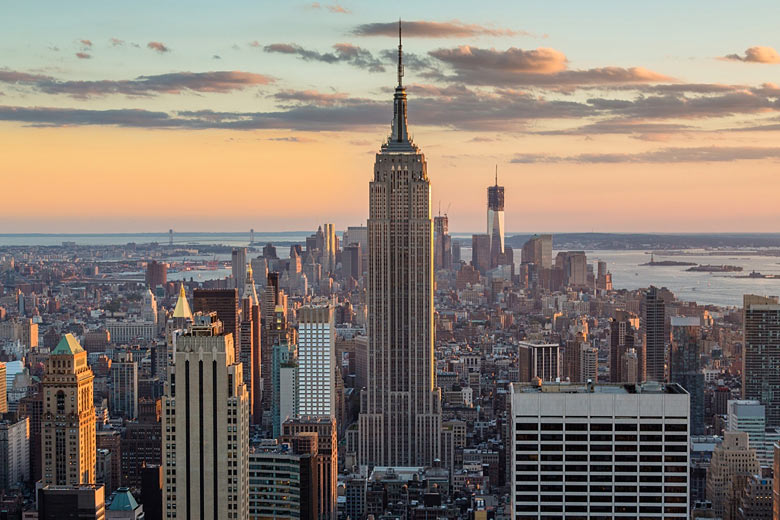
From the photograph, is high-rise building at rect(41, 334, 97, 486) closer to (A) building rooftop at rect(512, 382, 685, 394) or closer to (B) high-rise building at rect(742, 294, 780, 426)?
(A) building rooftop at rect(512, 382, 685, 394)

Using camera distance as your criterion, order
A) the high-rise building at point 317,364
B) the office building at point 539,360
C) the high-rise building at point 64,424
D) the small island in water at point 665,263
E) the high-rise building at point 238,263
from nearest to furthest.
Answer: the high-rise building at point 64,424 < the small island in water at point 665,263 < the high-rise building at point 317,364 < the office building at point 539,360 < the high-rise building at point 238,263

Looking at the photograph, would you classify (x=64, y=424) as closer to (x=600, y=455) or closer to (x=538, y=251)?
(x=600, y=455)

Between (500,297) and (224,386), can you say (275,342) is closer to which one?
(500,297)

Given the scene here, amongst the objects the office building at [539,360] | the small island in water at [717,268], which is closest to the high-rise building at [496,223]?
the office building at [539,360]

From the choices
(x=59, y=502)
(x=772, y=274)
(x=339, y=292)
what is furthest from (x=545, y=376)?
(x=59, y=502)

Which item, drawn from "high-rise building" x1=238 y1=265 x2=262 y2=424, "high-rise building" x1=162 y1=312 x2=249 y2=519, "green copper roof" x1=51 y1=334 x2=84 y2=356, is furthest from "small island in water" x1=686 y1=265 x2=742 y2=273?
"high-rise building" x1=162 y1=312 x2=249 y2=519

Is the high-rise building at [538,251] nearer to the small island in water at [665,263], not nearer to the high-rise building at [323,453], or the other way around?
the small island in water at [665,263]

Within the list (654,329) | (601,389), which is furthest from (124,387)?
(601,389)
